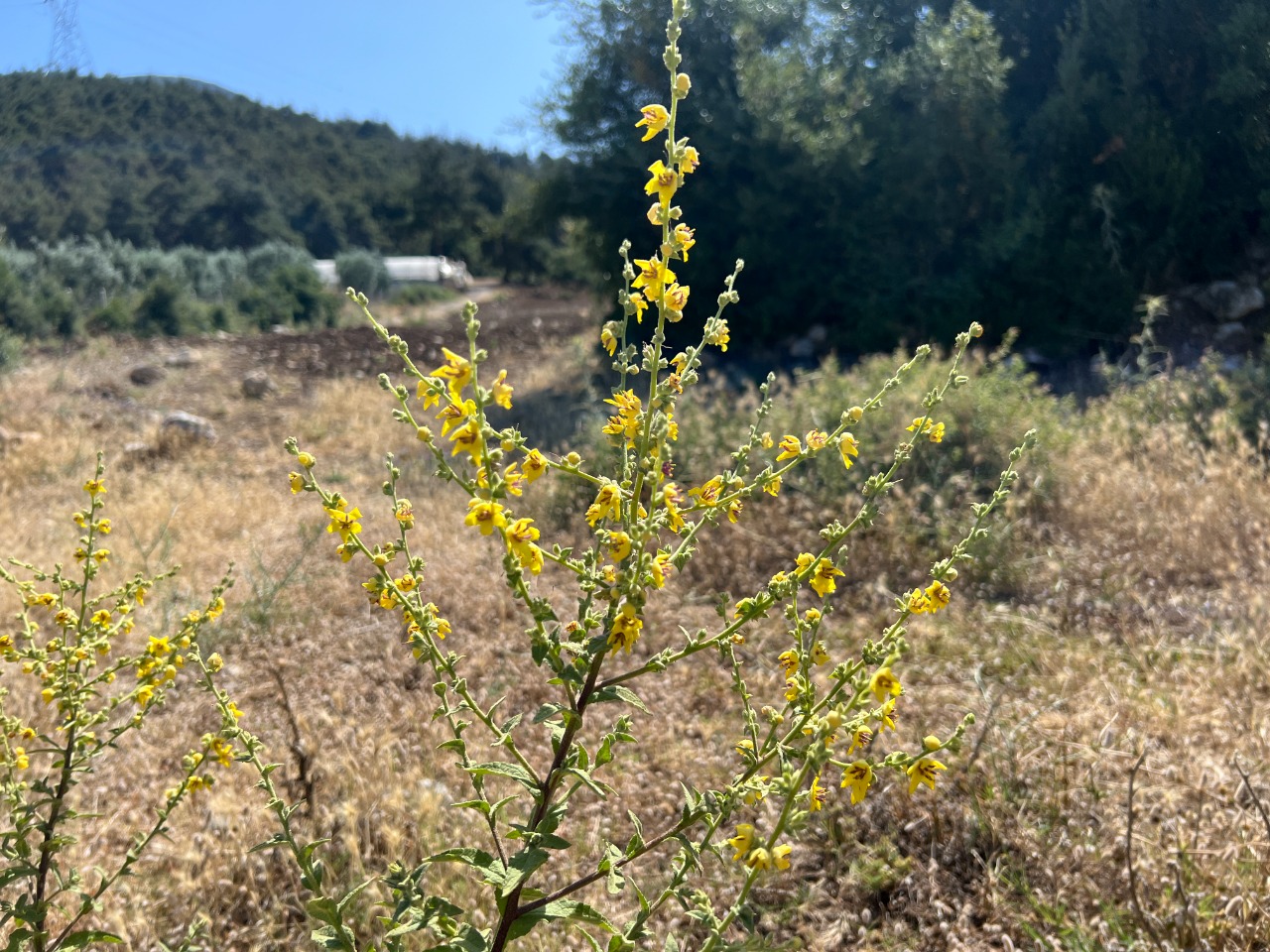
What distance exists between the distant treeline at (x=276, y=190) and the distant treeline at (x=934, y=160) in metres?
1.94

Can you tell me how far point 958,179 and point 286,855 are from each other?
8.65 meters

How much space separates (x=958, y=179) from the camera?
8.62 meters

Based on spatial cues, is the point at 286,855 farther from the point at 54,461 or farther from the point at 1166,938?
the point at 54,461

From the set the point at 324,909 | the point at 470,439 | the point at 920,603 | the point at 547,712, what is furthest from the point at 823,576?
the point at 324,909

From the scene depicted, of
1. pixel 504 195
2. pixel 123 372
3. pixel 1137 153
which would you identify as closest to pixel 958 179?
pixel 1137 153

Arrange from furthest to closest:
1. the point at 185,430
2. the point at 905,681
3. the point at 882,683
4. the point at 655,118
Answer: the point at 185,430 < the point at 905,681 < the point at 655,118 < the point at 882,683

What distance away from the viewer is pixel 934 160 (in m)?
8.44

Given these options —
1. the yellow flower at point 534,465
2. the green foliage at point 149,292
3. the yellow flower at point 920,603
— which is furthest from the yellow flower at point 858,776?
the green foliage at point 149,292

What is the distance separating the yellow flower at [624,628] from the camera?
115cm

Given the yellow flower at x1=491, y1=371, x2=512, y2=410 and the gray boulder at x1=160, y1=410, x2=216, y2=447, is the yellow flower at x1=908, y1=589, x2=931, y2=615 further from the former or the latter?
the gray boulder at x1=160, y1=410, x2=216, y2=447

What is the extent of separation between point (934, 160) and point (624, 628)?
28.1 ft

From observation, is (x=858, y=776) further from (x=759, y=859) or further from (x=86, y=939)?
(x=86, y=939)

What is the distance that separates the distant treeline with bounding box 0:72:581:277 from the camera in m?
13.9

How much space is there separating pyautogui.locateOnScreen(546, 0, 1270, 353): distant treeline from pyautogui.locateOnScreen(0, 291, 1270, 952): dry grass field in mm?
3108
